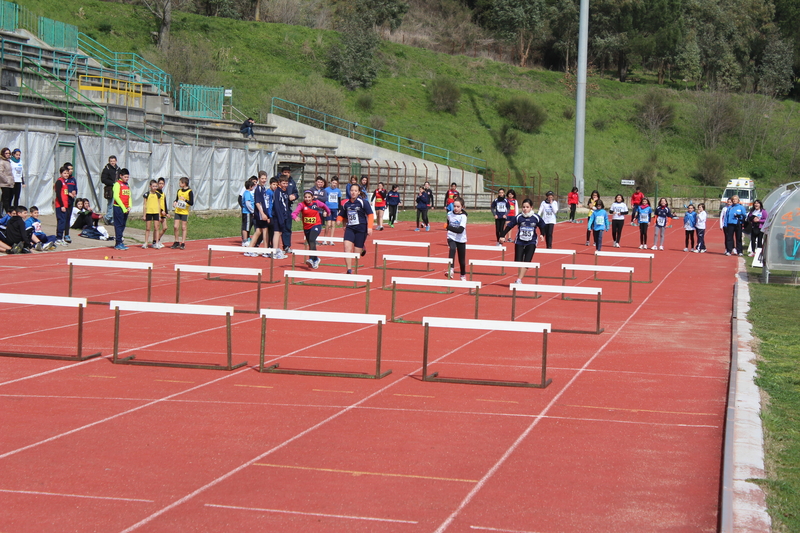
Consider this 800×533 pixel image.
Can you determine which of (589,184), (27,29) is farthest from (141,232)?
(589,184)

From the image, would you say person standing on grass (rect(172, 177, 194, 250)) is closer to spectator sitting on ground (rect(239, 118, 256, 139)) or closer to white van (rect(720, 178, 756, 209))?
spectator sitting on ground (rect(239, 118, 256, 139))

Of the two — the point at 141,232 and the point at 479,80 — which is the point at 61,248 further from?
the point at 479,80

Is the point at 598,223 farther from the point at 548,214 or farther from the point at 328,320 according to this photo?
the point at 328,320

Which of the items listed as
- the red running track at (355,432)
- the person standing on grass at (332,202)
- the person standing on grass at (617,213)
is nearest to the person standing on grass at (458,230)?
the red running track at (355,432)

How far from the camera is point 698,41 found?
300 ft

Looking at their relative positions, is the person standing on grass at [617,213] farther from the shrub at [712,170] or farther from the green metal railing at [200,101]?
the shrub at [712,170]

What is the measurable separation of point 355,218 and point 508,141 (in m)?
Result: 51.5

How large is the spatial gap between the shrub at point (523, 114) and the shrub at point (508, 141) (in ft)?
6.02

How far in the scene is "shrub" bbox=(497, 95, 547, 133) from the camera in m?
71.7

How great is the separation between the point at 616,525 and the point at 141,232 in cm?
2334

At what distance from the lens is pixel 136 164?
30.6m

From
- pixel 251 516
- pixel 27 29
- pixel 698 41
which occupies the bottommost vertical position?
pixel 251 516

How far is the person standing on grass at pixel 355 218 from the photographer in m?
18.4

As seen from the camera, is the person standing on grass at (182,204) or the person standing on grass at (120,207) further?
the person standing on grass at (182,204)
